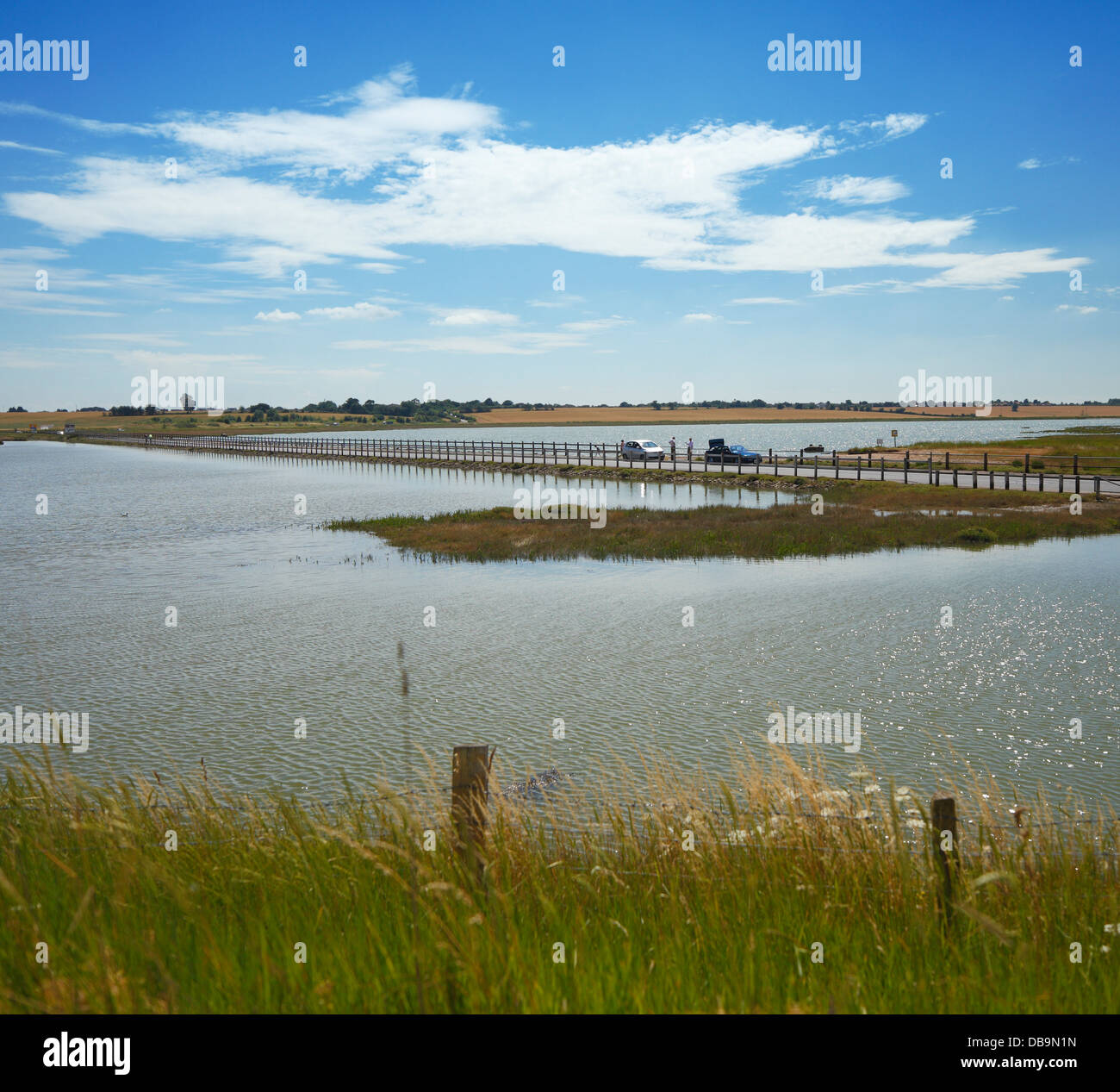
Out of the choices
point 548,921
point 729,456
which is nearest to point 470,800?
point 548,921

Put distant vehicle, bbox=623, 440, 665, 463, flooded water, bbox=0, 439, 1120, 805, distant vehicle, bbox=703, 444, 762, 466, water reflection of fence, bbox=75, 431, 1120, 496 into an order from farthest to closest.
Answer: distant vehicle, bbox=623, 440, 665, 463 < distant vehicle, bbox=703, 444, 762, 466 < water reflection of fence, bbox=75, 431, 1120, 496 < flooded water, bbox=0, 439, 1120, 805

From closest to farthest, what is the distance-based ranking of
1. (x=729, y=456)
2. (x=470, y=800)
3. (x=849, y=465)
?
(x=470, y=800), (x=849, y=465), (x=729, y=456)

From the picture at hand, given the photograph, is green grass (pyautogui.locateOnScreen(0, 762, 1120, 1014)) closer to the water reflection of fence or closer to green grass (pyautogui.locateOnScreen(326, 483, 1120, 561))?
green grass (pyautogui.locateOnScreen(326, 483, 1120, 561))

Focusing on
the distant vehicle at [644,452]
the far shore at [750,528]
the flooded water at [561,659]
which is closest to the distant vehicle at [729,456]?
the distant vehicle at [644,452]

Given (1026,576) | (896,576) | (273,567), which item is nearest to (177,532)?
(273,567)

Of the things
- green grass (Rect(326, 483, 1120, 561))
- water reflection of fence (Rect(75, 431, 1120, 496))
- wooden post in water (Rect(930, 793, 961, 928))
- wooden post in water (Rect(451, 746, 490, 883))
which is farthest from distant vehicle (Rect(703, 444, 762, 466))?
wooden post in water (Rect(451, 746, 490, 883))

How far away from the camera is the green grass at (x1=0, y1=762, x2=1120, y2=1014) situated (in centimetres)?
441

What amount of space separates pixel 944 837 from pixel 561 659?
14451mm

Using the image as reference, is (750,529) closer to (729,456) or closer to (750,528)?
(750,528)

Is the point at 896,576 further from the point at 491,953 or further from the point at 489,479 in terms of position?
the point at 489,479

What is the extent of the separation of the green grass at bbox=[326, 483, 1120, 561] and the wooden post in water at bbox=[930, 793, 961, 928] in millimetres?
28432

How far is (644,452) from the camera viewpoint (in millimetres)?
79250

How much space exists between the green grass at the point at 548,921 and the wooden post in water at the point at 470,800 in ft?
0.49
